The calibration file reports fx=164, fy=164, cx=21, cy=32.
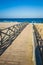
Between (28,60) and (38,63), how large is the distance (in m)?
2.95

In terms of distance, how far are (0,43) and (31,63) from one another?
112 inches

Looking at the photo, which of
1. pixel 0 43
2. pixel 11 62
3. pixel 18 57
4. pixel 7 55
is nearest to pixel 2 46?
Result: pixel 0 43

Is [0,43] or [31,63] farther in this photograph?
[0,43]

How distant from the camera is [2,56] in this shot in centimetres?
726

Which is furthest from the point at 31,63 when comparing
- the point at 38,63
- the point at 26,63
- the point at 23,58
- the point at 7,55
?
the point at 38,63

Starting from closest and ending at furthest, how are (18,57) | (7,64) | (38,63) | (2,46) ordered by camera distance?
(38,63) < (7,64) < (18,57) < (2,46)

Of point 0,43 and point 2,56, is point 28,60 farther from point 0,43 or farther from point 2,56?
point 0,43

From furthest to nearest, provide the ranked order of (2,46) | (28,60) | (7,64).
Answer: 1. (2,46)
2. (28,60)
3. (7,64)

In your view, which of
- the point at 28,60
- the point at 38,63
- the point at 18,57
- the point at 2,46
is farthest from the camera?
the point at 2,46

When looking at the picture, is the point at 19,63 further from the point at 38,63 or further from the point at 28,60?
the point at 38,63

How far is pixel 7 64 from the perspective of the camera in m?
6.09

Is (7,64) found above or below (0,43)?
below

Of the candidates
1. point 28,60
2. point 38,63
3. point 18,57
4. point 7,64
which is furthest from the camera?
point 18,57

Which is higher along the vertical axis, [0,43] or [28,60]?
[0,43]
